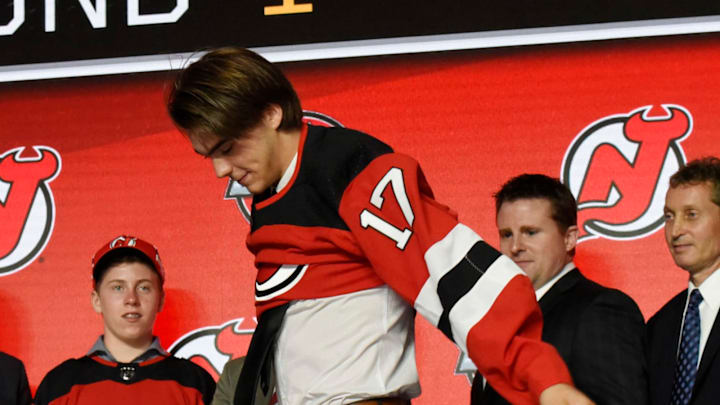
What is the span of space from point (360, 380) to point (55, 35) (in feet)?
6.83

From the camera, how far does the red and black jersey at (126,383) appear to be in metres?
2.54

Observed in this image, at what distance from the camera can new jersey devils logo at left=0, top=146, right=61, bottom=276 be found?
2.99m

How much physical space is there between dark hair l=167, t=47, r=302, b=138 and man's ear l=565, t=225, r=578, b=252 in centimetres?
114

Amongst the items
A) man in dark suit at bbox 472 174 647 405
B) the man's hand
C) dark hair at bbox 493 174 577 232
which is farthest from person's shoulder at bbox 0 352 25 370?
the man's hand

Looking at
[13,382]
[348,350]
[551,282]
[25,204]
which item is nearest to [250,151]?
[348,350]

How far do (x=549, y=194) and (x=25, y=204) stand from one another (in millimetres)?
1663

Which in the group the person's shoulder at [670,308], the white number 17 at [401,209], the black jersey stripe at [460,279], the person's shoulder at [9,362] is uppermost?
the white number 17 at [401,209]

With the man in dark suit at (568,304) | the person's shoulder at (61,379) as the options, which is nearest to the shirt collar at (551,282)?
the man in dark suit at (568,304)

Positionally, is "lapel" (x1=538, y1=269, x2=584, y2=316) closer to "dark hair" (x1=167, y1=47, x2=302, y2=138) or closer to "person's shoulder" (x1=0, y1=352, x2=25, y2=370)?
"dark hair" (x1=167, y1=47, x2=302, y2=138)

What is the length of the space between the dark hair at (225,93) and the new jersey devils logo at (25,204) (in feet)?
5.85

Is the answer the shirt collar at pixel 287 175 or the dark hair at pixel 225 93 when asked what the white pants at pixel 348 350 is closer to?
the shirt collar at pixel 287 175

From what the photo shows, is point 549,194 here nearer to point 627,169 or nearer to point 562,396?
point 627,169

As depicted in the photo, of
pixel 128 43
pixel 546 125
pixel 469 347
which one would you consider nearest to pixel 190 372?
pixel 128 43

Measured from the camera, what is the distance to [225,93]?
1.32m
